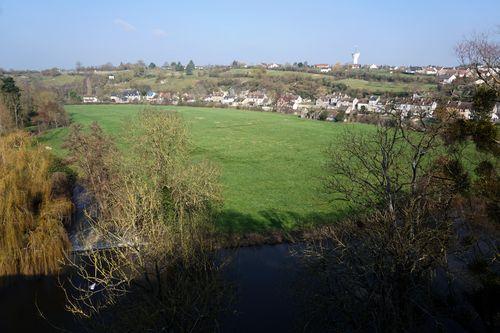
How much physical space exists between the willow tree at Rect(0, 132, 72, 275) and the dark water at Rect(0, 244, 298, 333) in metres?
0.81

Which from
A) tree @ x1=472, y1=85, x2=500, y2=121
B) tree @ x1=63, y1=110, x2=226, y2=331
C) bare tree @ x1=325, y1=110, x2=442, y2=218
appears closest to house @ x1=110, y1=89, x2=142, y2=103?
tree @ x1=63, y1=110, x2=226, y2=331

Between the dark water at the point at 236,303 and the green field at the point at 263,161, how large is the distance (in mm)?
6167

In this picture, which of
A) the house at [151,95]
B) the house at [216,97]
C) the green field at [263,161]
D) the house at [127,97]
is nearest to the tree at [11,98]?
the green field at [263,161]

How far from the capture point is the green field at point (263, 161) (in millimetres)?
26875

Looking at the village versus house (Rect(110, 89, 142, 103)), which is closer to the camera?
the village

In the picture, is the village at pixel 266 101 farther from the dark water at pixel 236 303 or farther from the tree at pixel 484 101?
the tree at pixel 484 101

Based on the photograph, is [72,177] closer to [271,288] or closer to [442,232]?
[271,288]

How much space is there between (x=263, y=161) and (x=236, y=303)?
28.7 m

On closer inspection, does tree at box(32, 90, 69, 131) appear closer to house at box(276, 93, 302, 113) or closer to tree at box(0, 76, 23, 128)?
tree at box(0, 76, 23, 128)

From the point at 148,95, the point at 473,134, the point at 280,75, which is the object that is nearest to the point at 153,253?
the point at 473,134

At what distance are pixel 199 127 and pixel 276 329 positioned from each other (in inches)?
2229

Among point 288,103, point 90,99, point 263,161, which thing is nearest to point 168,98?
point 90,99

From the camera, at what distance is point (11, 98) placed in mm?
53094

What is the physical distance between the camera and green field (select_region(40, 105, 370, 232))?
26.9 metres
